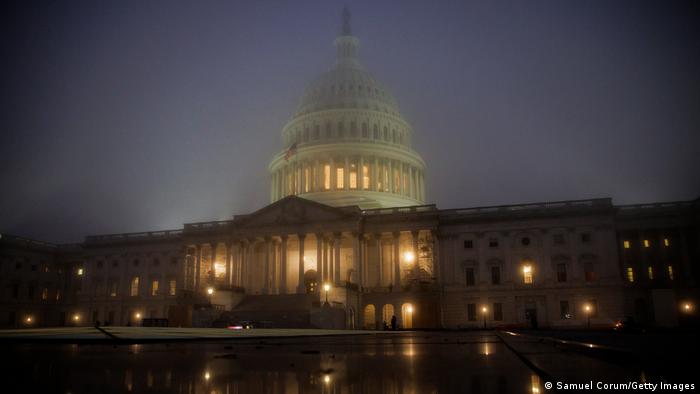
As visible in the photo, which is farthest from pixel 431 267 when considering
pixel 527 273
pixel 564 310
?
pixel 564 310

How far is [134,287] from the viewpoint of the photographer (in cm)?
8769

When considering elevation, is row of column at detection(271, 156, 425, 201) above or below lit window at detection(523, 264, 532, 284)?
above

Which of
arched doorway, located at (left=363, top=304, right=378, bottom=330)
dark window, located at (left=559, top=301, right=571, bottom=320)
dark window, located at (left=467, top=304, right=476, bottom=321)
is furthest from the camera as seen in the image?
arched doorway, located at (left=363, top=304, right=378, bottom=330)

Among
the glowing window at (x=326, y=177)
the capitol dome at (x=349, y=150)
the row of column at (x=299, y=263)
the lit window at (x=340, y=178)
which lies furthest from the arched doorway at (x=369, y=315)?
the glowing window at (x=326, y=177)

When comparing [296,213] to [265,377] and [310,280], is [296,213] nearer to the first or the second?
[310,280]

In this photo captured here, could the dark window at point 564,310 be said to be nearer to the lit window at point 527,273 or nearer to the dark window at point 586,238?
the lit window at point 527,273

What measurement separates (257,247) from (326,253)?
11376 millimetres

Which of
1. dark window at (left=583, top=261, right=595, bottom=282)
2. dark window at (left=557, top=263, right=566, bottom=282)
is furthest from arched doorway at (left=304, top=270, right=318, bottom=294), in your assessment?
dark window at (left=583, top=261, right=595, bottom=282)

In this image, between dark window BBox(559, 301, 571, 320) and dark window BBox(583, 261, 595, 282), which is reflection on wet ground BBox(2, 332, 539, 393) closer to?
dark window BBox(559, 301, 571, 320)

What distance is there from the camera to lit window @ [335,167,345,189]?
93.1 meters

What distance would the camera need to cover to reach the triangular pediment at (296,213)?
70.6 meters

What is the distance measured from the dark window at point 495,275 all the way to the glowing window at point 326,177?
114 ft

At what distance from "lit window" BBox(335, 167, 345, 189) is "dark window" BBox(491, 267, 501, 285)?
32182 mm

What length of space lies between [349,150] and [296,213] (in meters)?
26.0
